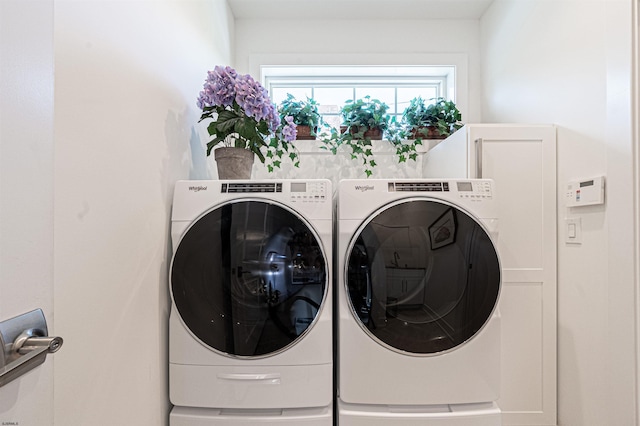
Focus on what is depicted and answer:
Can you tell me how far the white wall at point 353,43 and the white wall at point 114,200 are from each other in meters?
1.03

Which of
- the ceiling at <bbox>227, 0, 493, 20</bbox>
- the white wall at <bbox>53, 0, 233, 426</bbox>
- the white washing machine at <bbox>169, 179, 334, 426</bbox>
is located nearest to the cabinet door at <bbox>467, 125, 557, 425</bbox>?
the white washing machine at <bbox>169, 179, 334, 426</bbox>

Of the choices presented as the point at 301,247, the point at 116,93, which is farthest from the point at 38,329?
the point at 301,247

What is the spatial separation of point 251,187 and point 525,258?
1251mm

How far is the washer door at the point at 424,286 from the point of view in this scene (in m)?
1.22

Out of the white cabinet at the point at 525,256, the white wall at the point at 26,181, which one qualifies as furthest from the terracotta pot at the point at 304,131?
the white wall at the point at 26,181

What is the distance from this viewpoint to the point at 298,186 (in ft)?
4.26

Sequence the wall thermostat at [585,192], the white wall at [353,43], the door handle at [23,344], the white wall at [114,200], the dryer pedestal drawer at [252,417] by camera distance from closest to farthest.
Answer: the door handle at [23,344]
the white wall at [114,200]
the dryer pedestal drawer at [252,417]
the wall thermostat at [585,192]
the white wall at [353,43]

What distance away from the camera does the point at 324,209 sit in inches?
50.3

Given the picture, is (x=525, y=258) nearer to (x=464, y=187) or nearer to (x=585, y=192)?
(x=585, y=192)

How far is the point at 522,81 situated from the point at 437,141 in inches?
21.6

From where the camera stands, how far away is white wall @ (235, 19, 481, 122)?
2.38m

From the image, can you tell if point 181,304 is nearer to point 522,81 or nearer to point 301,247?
point 301,247

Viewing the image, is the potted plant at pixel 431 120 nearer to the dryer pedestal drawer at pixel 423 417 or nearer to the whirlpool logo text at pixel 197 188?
the whirlpool logo text at pixel 197 188

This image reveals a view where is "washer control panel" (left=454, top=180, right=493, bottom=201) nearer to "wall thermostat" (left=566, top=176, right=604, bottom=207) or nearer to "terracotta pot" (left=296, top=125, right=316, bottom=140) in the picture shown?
"wall thermostat" (left=566, top=176, right=604, bottom=207)
